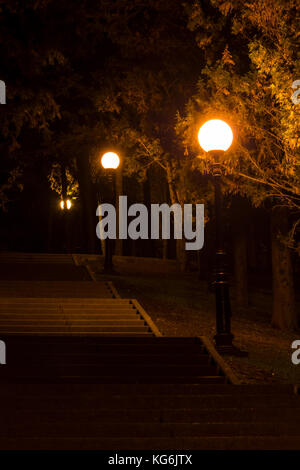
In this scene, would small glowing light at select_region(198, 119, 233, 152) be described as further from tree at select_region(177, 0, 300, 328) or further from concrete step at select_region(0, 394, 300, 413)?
concrete step at select_region(0, 394, 300, 413)

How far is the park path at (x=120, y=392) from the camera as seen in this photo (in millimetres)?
6266

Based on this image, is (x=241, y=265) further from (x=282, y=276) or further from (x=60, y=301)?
(x=60, y=301)

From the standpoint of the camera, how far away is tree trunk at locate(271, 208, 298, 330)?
17656 mm

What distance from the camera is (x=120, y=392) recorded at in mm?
7957

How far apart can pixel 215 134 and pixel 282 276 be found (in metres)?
7.37

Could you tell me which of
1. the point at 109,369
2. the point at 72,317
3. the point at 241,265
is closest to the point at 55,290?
the point at 72,317

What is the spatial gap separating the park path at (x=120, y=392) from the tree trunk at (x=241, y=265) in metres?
7.74

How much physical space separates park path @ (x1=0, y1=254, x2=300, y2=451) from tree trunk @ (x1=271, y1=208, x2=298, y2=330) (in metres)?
4.99

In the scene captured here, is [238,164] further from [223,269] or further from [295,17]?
[223,269]

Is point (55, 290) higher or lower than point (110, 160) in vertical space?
lower

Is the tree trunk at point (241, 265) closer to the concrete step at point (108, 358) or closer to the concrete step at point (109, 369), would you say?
the concrete step at point (108, 358)

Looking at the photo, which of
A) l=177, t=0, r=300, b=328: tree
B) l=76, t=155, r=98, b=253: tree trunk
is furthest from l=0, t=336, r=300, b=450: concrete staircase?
l=76, t=155, r=98, b=253: tree trunk

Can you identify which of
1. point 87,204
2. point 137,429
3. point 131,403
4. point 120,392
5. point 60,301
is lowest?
point 137,429

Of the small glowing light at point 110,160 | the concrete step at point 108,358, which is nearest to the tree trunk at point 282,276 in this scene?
the small glowing light at point 110,160
